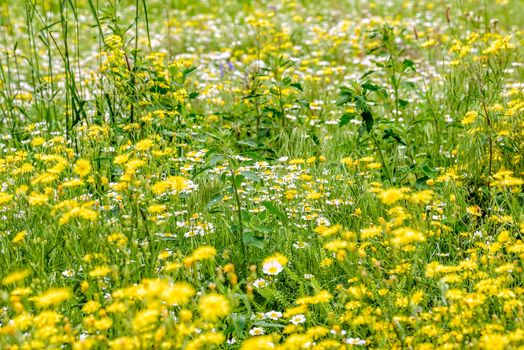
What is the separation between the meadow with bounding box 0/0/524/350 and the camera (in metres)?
2.03

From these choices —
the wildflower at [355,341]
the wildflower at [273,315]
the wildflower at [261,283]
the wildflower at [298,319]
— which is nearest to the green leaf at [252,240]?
the wildflower at [261,283]

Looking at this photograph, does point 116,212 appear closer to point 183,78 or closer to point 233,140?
point 183,78

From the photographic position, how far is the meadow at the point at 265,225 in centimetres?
203

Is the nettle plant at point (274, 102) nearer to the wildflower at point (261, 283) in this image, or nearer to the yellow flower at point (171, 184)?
the yellow flower at point (171, 184)

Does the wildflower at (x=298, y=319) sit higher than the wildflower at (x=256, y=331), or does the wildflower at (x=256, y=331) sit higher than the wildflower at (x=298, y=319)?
the wildflower at (x=298, y=319)

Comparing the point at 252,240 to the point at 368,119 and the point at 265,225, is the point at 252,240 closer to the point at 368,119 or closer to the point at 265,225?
the point at 265,225

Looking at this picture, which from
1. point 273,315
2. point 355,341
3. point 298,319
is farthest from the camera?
point 273,315

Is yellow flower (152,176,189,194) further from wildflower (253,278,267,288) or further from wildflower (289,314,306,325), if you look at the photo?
wildflower (289,314,306,325)

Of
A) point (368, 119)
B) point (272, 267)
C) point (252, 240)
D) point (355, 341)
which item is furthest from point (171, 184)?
point (368, 119)

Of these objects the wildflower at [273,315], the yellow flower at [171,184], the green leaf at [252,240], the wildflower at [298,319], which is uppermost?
the yellow flower at [171,184]

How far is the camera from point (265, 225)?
2965 mm

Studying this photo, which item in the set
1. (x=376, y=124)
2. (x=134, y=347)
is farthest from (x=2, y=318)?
(x=376, y=124)

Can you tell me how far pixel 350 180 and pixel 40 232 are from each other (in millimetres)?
1370

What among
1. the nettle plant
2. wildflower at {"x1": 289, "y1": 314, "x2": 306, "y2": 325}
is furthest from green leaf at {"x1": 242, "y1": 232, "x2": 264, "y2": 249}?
the nettle plant
